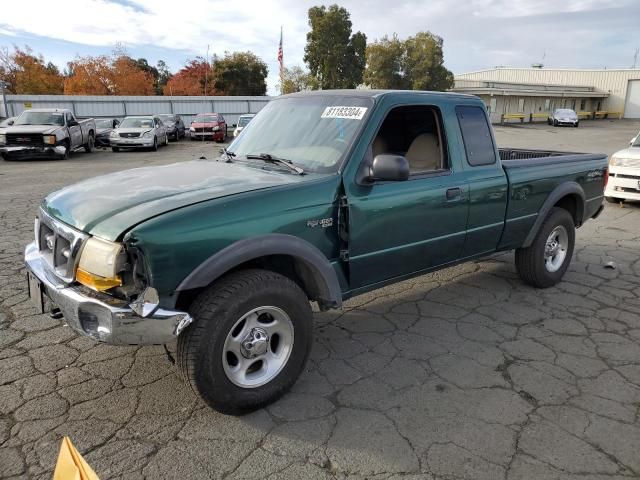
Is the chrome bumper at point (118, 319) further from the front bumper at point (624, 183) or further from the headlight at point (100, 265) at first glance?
the front bumper at point (624, 183)

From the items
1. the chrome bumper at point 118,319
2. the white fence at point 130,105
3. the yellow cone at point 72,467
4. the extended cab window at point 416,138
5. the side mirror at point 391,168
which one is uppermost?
the white fence at point 130,105

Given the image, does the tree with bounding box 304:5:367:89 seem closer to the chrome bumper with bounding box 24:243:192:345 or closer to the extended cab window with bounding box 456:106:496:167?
the extended cab window with bounding box 456:106:496:167

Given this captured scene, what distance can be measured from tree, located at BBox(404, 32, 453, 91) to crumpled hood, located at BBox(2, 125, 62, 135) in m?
34.3

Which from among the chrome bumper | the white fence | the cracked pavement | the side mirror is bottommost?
the cracked pavement

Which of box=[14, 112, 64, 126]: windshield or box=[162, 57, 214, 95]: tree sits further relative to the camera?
box=[162, 57, 214, 95]: tree

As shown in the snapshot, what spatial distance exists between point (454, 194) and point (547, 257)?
1982 mm

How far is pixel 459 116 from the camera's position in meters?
4.07

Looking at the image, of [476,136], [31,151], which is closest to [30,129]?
[31,151]

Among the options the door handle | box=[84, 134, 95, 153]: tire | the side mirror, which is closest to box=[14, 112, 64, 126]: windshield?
box=[84, 134, 95, 153]: tire

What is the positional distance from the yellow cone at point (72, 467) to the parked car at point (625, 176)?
389 inches

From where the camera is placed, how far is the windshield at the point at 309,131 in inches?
134

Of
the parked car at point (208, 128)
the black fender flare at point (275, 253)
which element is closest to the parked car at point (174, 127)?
the parked car at point (208, 128)

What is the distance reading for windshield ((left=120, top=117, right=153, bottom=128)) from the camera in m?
21.0

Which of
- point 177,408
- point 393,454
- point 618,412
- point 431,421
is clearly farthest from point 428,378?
point 177,408
